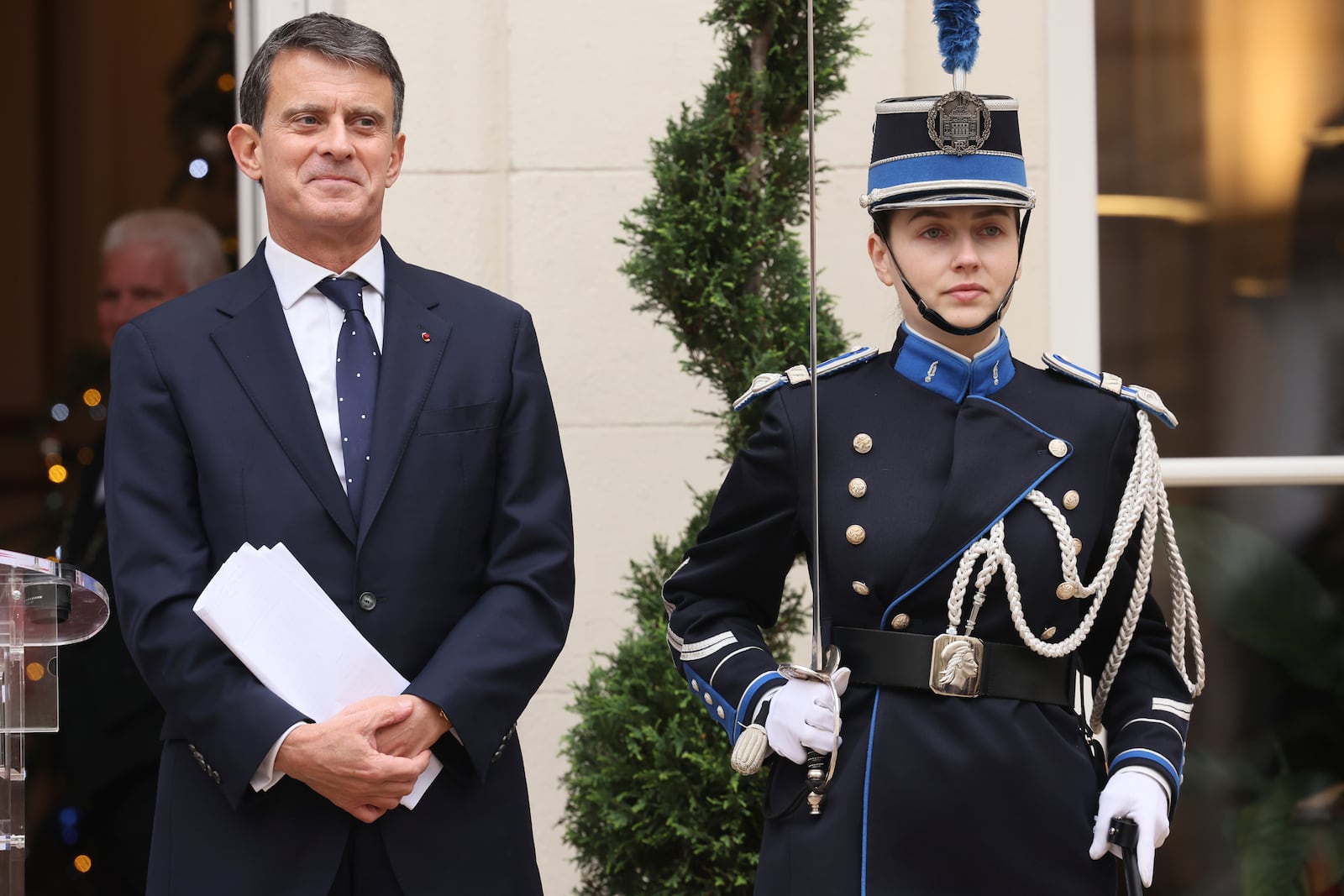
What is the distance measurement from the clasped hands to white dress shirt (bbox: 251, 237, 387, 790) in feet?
1.21

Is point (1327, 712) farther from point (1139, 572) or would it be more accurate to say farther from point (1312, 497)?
point (1139, 572)

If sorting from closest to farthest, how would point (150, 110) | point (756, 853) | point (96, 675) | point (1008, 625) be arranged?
point (1008, 625)
point (756, 853)
point (96, 675)
point (150, 110)

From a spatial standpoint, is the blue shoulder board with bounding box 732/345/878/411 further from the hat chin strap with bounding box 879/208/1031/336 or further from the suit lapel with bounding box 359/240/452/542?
the suit lapel with bounding box 359/240/452/542

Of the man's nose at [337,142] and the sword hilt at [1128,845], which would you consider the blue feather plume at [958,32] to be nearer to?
the man's nose at [337,142]

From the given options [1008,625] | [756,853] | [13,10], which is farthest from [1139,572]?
[13,10]

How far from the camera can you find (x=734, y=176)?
11.5ft

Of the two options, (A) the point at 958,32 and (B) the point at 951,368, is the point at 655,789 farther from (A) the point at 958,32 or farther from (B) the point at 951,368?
(A) the point at 958,32

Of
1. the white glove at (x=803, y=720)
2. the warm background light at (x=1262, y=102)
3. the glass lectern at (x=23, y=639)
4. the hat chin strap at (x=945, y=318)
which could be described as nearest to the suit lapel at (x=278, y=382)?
the glass lectern at (x=23, y=639)

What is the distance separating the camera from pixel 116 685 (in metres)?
4.21

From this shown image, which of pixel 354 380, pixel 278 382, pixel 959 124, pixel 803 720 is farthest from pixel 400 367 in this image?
pixel 959 124

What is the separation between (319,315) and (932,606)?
1.01 m

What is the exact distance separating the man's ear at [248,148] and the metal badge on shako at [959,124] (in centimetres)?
102

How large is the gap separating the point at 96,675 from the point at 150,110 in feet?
7.94

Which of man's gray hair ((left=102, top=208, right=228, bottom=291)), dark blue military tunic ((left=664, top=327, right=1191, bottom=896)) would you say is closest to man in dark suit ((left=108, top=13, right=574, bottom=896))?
dark blue military tunic ((left=664, top=327, right=1191, bottom=896))
